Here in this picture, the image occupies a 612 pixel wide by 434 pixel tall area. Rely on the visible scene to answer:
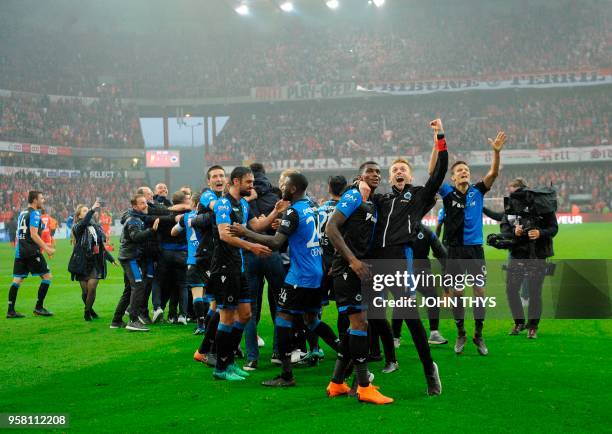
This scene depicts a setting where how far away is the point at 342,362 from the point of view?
6.62 metres

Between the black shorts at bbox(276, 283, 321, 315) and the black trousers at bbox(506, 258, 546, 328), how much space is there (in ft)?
12.1

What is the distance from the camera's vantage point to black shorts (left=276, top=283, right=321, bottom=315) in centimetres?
→ 695

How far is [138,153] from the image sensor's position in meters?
58.8

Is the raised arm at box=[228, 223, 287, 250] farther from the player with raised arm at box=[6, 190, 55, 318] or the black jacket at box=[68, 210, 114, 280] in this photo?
the player with raised arm at box=[6, 190, 55, 318]

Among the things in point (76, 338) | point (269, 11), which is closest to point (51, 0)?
point (269, 11)

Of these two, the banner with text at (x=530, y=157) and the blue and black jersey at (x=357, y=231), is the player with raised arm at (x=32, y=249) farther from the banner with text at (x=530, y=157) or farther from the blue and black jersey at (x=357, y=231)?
the banner with text at (x=530, y=157)

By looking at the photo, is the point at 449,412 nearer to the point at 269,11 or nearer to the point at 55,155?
the point at 55,155

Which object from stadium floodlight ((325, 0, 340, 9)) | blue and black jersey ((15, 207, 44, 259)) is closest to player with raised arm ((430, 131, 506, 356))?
blue and black jersey ((15, 207, 44, 259))

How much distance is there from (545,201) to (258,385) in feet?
16.1

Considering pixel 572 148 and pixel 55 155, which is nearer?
pixel 572 148

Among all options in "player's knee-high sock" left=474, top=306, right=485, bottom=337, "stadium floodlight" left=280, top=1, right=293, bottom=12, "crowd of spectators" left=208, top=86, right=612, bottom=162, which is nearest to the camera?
"player's knee-high sock" left=474, top=306, right=485, bottom=337

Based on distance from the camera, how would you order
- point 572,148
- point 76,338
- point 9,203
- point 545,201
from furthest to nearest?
point 572,148
point 9,203
point 76,338
point 545,201

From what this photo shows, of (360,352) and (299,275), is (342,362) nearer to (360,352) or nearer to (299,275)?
(360,352)

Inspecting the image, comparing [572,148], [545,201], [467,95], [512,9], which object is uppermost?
[512,9]
